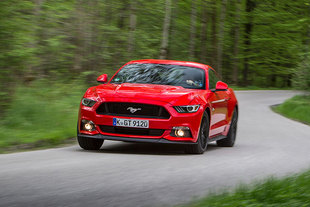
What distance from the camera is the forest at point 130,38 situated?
1139cm

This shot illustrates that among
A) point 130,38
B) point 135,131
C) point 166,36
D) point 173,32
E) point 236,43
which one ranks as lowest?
point 236,43

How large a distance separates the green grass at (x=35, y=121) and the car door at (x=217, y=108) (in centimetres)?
276

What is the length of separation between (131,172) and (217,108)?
12.3ft

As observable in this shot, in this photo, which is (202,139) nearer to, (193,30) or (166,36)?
(166,36)

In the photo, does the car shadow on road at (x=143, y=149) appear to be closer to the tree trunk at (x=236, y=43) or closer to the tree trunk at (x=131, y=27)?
the tree trunk at (x=131, y=27)

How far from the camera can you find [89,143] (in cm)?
916

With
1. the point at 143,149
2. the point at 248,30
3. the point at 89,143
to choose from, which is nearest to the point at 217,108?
the point at 143,149

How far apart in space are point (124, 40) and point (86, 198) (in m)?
20.6

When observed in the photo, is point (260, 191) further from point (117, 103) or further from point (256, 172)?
point (117, 103)

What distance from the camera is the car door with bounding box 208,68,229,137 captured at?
9812 mm

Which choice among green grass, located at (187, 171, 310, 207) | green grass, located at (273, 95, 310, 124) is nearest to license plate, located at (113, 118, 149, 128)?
green grass, located at (187, 171, 310, 207)

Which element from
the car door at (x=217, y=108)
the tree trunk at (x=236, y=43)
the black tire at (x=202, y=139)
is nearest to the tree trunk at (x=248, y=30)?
the tree trunk at (x=236, y=43)

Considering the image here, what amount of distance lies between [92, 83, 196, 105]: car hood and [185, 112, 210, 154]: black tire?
0.49m

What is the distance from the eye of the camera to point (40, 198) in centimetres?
500
